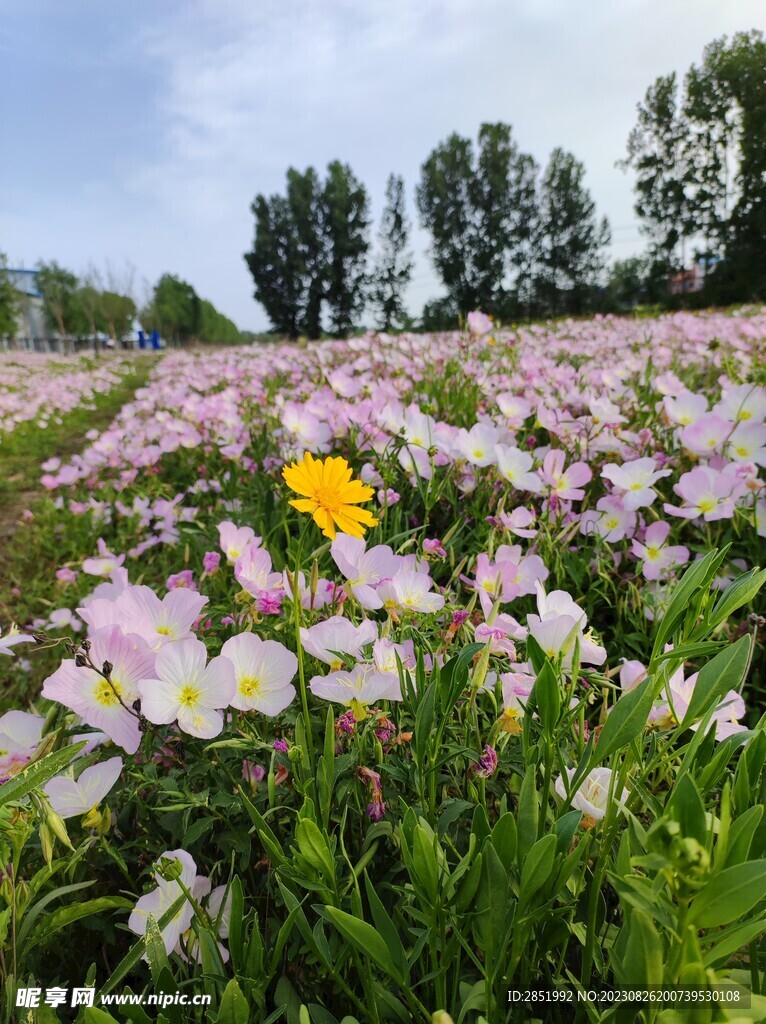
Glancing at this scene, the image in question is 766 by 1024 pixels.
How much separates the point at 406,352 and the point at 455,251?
37.0 metres

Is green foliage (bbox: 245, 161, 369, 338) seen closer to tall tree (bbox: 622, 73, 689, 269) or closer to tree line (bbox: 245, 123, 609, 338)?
tree line (bbox: 245, 123, 609, 338)

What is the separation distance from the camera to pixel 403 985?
0.59 meters

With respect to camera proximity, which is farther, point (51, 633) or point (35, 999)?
point (51, 633)

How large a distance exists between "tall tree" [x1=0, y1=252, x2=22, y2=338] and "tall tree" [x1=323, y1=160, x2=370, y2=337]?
18.7 metres

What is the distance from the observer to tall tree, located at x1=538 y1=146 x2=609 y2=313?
120 feet

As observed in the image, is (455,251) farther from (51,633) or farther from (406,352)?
(51,633)

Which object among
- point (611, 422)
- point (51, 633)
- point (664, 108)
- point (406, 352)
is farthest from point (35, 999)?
point (664, 108)

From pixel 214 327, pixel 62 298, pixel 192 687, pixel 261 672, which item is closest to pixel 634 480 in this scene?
pixel 261 672

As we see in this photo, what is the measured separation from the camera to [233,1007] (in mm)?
554

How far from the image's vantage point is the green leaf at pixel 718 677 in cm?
65

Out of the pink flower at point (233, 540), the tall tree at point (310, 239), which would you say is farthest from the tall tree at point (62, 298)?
the pink flower at point (233, 540)

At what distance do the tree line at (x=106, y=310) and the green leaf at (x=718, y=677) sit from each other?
36.0 meters

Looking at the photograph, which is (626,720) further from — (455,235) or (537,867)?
(455,235)

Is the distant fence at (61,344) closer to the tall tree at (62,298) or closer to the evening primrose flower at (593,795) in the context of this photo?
the tall tree at (62,298)
